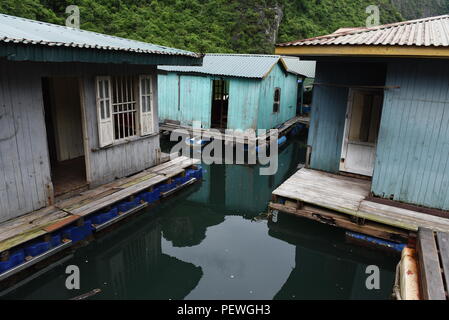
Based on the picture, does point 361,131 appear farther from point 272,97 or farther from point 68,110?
point 68,110

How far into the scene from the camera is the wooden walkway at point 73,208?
550cm

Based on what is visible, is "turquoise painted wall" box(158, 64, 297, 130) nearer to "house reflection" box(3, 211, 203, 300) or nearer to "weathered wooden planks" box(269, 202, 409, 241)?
"weathered wooden planks" box(269, 202, 409, 241)

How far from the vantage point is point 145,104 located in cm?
854

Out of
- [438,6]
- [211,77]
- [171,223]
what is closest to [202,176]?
[171,223]

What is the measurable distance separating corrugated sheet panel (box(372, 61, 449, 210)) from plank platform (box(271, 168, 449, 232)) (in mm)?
488

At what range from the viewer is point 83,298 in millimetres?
5266

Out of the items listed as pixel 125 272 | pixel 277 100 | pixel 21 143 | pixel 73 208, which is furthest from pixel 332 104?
pixel 277 100

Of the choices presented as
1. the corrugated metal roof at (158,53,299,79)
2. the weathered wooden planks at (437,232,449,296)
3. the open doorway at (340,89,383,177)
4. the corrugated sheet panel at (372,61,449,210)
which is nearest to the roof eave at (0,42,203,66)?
the open doorway at (340,89,383,177)

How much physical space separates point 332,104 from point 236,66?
6.92 meters

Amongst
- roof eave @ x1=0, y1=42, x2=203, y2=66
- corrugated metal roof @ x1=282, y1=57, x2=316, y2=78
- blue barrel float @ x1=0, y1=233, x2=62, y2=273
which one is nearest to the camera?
roof eave @ x1=0, y1=42, x2=203, y2=66

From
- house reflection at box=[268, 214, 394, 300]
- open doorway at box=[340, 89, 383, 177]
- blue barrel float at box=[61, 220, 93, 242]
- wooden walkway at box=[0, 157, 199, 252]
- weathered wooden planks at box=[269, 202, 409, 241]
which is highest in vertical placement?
open doorway at box=[340, 89, 383, 177]

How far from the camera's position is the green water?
562cm

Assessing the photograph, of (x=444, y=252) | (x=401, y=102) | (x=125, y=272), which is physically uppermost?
(x=401, y=102)

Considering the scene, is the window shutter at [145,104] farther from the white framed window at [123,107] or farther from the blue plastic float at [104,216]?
the blue plastic float at [104,216]
